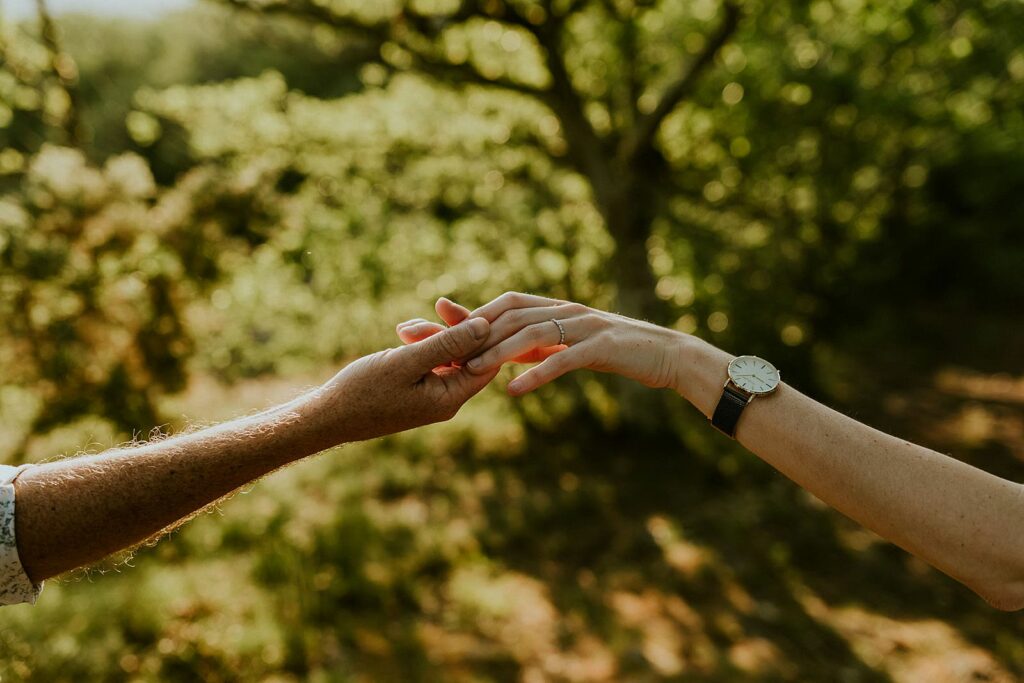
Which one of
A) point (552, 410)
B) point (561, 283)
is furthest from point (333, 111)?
point (552, 410)

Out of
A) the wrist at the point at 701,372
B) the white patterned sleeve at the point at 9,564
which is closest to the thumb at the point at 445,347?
the wrist at the point at 701,372

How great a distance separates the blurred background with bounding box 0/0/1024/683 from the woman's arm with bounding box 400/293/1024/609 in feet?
10.7

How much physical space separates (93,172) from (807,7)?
6.30m

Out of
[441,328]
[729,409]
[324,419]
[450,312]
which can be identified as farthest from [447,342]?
[729,409]

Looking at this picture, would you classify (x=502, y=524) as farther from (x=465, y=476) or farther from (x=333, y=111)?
(x=333, y=111)

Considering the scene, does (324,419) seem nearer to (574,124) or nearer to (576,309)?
(576,309)

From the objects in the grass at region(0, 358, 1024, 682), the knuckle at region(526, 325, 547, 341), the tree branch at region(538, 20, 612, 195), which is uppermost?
the tree branch at region(538, 20, 612, 195)

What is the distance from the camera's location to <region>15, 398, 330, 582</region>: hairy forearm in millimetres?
1599

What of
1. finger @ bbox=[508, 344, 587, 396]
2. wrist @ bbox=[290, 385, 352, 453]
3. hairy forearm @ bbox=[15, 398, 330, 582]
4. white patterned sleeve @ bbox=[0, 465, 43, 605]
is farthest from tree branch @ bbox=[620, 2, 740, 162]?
white patterned sleeve @ bbox=[0, 465, 43, 605]

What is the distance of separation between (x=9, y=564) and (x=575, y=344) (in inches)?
67.0

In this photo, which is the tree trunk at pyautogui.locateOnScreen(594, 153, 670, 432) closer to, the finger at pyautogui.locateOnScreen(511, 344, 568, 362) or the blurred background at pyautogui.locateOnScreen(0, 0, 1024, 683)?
the blurred background at pyautogui.locateOnScreen(0, 0, 1024, 683)

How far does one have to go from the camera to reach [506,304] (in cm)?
229

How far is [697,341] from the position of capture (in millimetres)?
2156

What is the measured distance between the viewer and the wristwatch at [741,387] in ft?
6.21
